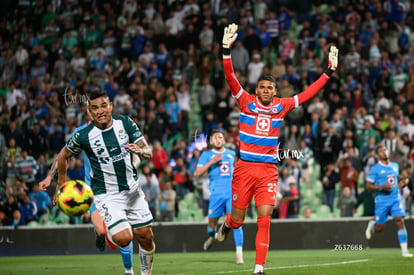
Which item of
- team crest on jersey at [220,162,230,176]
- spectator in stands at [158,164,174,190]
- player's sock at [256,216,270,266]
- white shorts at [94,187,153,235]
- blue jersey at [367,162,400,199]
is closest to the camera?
white shorts at [94,187,153,235]

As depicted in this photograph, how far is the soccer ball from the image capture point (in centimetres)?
983

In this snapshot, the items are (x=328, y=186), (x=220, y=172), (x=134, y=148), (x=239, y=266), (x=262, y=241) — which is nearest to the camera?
(x=134, y=148)

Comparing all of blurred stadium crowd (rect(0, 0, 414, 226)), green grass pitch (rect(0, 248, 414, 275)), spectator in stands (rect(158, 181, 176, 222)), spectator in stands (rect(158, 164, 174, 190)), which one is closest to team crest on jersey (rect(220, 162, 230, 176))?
green grass pitch (rect(0, 248, 414, 275))

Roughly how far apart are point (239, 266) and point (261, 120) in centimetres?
401

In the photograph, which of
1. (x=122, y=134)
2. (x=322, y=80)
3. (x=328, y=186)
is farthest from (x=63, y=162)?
(x=328, y=186)

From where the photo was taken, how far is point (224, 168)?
1488cm

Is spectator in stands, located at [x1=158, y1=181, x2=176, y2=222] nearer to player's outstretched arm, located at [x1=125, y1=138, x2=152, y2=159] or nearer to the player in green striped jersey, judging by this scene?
the player in green striped jersey

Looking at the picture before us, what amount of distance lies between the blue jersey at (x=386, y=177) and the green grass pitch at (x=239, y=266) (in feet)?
4.14

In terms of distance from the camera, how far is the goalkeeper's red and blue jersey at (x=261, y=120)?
33.2 ft

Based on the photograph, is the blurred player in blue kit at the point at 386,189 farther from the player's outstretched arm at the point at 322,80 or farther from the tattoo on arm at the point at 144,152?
the tattoo on arm at the point at 144,152

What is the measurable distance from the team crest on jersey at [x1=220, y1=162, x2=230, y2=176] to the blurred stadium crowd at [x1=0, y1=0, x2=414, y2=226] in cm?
406

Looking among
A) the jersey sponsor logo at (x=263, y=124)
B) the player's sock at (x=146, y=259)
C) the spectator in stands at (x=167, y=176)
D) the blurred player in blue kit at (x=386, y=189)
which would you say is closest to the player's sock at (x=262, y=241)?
the jersey sponsor logo at (x=263, y=124)

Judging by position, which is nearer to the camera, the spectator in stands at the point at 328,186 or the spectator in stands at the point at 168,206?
the spectator in stands at the point at 328,186

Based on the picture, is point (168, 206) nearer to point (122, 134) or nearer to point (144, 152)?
point (122, 134)
